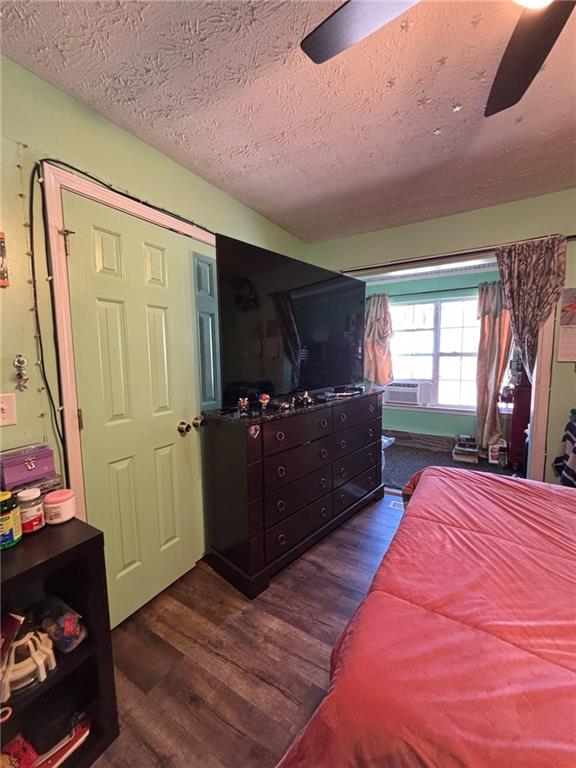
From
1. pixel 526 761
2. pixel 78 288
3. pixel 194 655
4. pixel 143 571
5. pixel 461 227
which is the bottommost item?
pixel 194 655

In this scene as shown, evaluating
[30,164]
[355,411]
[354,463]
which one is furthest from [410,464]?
[30,164]

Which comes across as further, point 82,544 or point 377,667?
point 82,544

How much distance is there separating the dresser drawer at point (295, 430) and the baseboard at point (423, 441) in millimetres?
2932

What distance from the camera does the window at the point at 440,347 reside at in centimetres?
438

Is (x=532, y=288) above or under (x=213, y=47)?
under

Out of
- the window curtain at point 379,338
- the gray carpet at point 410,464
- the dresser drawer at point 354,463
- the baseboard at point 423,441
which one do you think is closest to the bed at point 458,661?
the dresser drawer at point 354,463

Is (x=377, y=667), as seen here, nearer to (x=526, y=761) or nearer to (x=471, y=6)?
(x=526, y=761)

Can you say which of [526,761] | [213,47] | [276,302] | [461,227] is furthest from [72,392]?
[461,227]

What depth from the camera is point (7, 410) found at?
1.22 meters

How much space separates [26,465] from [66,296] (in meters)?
0.72

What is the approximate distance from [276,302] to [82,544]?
1.66 metres

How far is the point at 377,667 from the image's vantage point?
2.41 feet

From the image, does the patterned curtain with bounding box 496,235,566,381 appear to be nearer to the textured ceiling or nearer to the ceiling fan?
the textured ceiling

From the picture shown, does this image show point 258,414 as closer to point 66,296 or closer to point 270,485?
point 270,485
